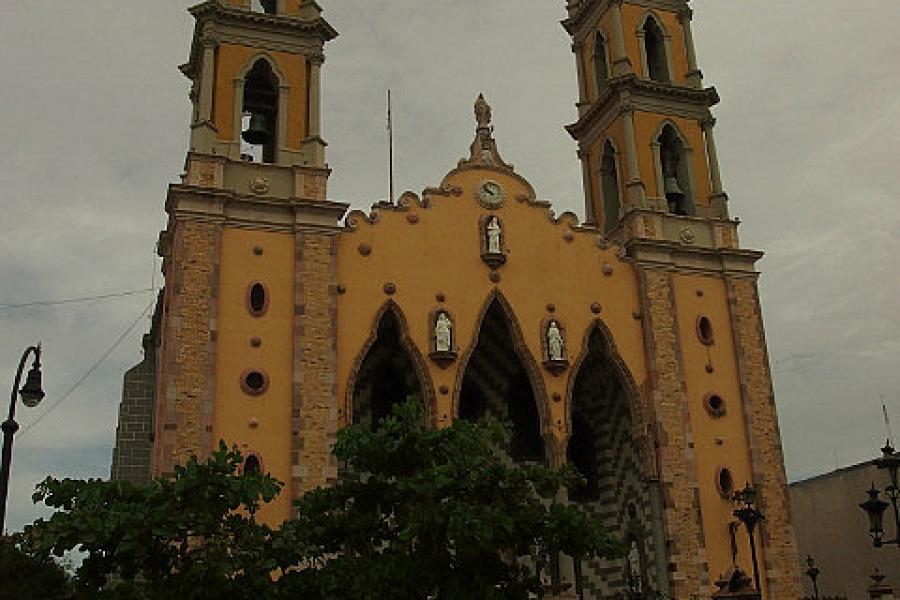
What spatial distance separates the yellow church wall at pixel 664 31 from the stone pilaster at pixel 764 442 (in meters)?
6.48

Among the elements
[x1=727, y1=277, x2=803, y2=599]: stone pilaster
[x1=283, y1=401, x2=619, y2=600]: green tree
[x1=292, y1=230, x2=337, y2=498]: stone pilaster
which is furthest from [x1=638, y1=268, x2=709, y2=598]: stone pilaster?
[x1=283, y1=401, x2=619, y2=600]: green tree

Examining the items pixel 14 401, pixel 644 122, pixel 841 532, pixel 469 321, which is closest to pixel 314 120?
pixel 469 321

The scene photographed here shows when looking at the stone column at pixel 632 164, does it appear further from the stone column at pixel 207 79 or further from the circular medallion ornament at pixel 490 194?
the stone column at pixel 207 79

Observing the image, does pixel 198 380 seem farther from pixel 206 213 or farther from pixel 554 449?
pixel 554 449

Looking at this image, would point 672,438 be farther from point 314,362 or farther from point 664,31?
point 664,31

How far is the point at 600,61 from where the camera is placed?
31438 mm

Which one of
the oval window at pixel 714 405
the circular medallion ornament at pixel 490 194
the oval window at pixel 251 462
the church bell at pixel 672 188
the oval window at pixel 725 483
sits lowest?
the oval window at pixel 725 483

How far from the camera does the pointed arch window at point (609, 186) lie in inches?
1172

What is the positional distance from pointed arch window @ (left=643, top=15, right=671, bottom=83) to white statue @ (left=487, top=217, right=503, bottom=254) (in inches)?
295

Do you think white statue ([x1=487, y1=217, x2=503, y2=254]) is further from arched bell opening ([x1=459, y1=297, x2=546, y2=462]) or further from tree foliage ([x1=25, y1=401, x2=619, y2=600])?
tree foliage ([x1=25, y1=401, x2=619, y2=600])

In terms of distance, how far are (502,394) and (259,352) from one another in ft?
21.3

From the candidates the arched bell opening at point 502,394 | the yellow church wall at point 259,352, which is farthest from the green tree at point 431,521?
the arched bell opening at point 502,394

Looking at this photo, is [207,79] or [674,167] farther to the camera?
[674,167]

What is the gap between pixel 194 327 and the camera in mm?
22688
